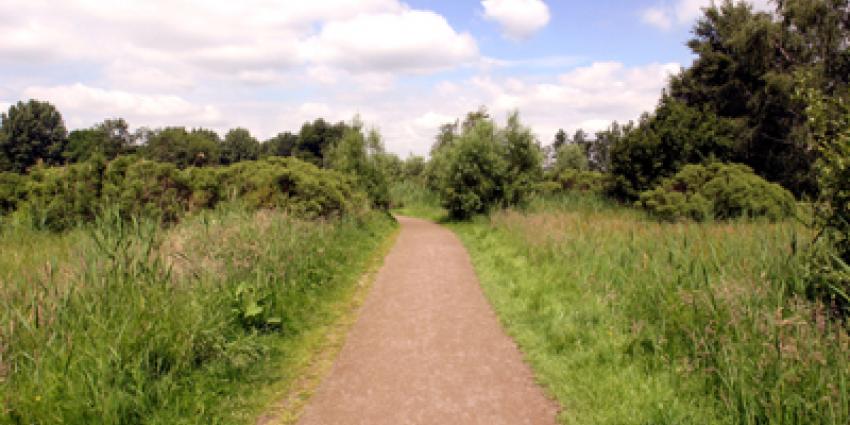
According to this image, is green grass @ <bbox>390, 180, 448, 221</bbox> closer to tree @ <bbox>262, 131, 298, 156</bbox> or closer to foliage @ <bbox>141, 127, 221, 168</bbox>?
foliage @ <bbox>141, 127, 221, 168</bbox>

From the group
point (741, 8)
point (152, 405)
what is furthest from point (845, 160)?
point (741, 8)

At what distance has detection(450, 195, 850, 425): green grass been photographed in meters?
3.69

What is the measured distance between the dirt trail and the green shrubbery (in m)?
5.23

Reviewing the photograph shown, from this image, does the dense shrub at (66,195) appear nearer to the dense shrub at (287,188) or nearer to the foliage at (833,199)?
the dense shrub at (287,188)

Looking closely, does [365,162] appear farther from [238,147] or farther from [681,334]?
[238,147]

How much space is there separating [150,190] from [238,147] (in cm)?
10291

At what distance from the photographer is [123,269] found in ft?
16.8

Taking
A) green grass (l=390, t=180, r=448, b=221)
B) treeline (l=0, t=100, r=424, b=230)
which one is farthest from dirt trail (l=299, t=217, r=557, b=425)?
green grass (l=390, t=180, r=448, b=221)

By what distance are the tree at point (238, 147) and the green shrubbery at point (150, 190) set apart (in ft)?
314

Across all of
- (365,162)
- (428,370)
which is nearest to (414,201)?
(365,162)

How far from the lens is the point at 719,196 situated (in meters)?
14.2

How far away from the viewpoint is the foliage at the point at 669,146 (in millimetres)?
18969

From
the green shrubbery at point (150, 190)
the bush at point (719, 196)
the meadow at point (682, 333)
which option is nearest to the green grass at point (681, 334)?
the meadow at point (682, 333)

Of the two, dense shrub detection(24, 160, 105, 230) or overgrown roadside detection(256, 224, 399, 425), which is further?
dense shrub detection(24, 160, 105, 230)
